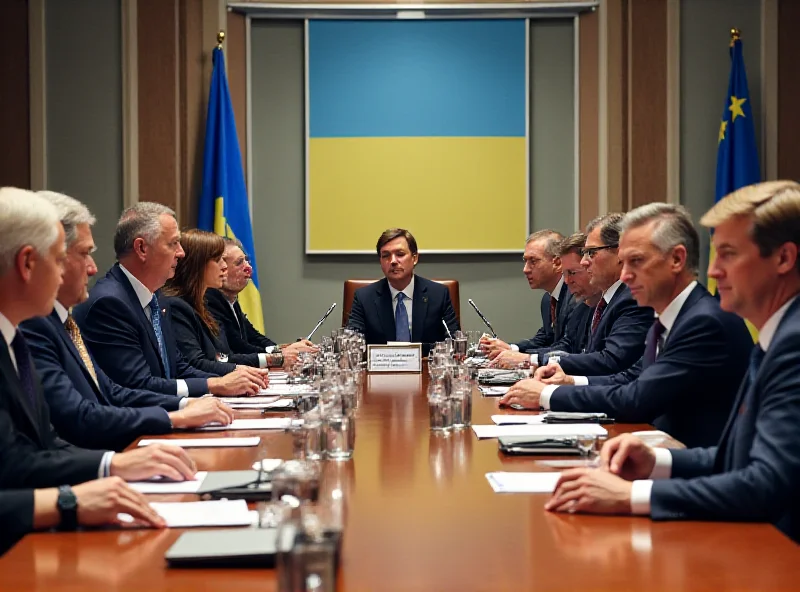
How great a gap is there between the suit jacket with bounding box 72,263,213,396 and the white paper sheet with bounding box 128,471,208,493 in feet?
5.93

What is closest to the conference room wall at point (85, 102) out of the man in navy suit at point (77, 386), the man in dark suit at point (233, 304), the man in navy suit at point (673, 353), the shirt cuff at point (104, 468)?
the man in dark suit at point (233, 304)

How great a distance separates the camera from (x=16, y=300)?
2.44 metres

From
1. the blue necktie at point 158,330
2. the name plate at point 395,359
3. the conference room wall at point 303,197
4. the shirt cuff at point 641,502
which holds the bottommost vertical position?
the name plate at point 395,359

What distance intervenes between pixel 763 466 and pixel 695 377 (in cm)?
116

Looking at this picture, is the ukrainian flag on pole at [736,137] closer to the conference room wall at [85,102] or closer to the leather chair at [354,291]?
the leather chair at [354,291]

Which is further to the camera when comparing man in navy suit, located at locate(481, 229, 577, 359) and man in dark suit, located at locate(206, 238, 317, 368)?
man in navy suit, located at locate(481, 229, 577, 359)

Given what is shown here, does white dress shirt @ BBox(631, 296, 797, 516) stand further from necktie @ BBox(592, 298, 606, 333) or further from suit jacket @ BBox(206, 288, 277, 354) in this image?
suit jacket @ BBox(206, 288, 277, 354)

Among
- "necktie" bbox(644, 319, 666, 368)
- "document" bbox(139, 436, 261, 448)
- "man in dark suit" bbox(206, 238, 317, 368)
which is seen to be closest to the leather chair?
"man in dark suit" bbox(206, 238, 317, 368)

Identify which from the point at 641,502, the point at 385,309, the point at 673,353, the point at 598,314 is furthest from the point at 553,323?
the point at 641,502

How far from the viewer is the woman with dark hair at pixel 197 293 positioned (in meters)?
5.30

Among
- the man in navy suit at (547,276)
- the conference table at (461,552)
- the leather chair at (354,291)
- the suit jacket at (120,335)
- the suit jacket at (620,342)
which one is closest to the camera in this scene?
the conference table at (461,552)

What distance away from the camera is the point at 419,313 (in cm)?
709

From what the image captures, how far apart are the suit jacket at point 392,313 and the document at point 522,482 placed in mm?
4569

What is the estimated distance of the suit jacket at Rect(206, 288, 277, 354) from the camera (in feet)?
21.7
